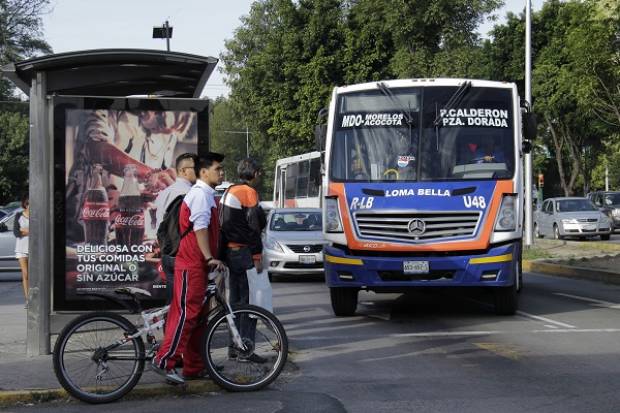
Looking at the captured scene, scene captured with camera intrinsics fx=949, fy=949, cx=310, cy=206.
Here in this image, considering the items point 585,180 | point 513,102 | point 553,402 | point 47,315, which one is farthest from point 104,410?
point 585,180

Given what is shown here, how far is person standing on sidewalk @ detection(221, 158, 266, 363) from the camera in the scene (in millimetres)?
8648

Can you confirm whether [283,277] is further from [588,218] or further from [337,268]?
[588,218]

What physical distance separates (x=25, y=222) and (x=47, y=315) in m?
5.53

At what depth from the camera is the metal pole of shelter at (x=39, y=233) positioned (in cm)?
900

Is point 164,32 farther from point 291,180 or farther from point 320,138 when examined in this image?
point 320,138

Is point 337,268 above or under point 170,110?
under

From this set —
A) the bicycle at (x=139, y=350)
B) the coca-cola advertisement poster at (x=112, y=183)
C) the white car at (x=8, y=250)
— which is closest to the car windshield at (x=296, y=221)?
the white car at (x=8, y=250)

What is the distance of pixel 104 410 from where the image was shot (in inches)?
273

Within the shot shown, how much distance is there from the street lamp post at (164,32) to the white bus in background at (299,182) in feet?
21.2

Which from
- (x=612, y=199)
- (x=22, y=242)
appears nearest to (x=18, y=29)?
(x=612, y=199)

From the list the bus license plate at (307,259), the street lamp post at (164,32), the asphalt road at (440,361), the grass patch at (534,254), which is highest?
the street lamp post at (164,32)

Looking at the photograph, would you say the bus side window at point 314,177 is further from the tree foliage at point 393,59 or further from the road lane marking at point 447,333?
the road lane marking at point 447,333

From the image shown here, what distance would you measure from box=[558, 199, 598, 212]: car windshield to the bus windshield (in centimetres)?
2254

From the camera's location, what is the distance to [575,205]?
34.1 metres
